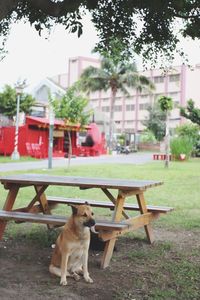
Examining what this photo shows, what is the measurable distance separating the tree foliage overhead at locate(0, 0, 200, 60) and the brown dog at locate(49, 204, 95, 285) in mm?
2073

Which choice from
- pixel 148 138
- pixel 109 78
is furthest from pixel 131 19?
pixel 148 138

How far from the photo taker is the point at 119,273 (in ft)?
16.6

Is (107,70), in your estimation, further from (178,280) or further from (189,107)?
(178,280)

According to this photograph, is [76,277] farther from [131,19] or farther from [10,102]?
[10,102]

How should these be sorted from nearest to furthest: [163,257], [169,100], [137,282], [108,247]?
[137,282]
[108,247]
[163,257]
[169,100]

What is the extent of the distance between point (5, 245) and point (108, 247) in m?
1.59

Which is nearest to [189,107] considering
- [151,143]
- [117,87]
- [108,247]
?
[117,87]

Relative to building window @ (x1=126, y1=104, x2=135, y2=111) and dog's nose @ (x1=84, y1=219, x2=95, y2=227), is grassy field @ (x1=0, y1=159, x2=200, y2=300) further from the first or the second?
building window @ (x1=126, y1=104, x2=135, y2=111)

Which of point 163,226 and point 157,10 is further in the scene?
point 163,226

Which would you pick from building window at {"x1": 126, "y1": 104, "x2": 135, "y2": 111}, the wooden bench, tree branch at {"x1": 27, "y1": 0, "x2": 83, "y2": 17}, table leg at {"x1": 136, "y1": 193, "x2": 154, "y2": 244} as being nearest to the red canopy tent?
the wooden bench

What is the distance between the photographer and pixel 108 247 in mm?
5297

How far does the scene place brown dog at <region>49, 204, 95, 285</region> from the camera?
4.59 metres

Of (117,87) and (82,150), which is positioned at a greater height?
(117,87)

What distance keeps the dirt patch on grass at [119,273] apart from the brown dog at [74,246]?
95 millimetres
